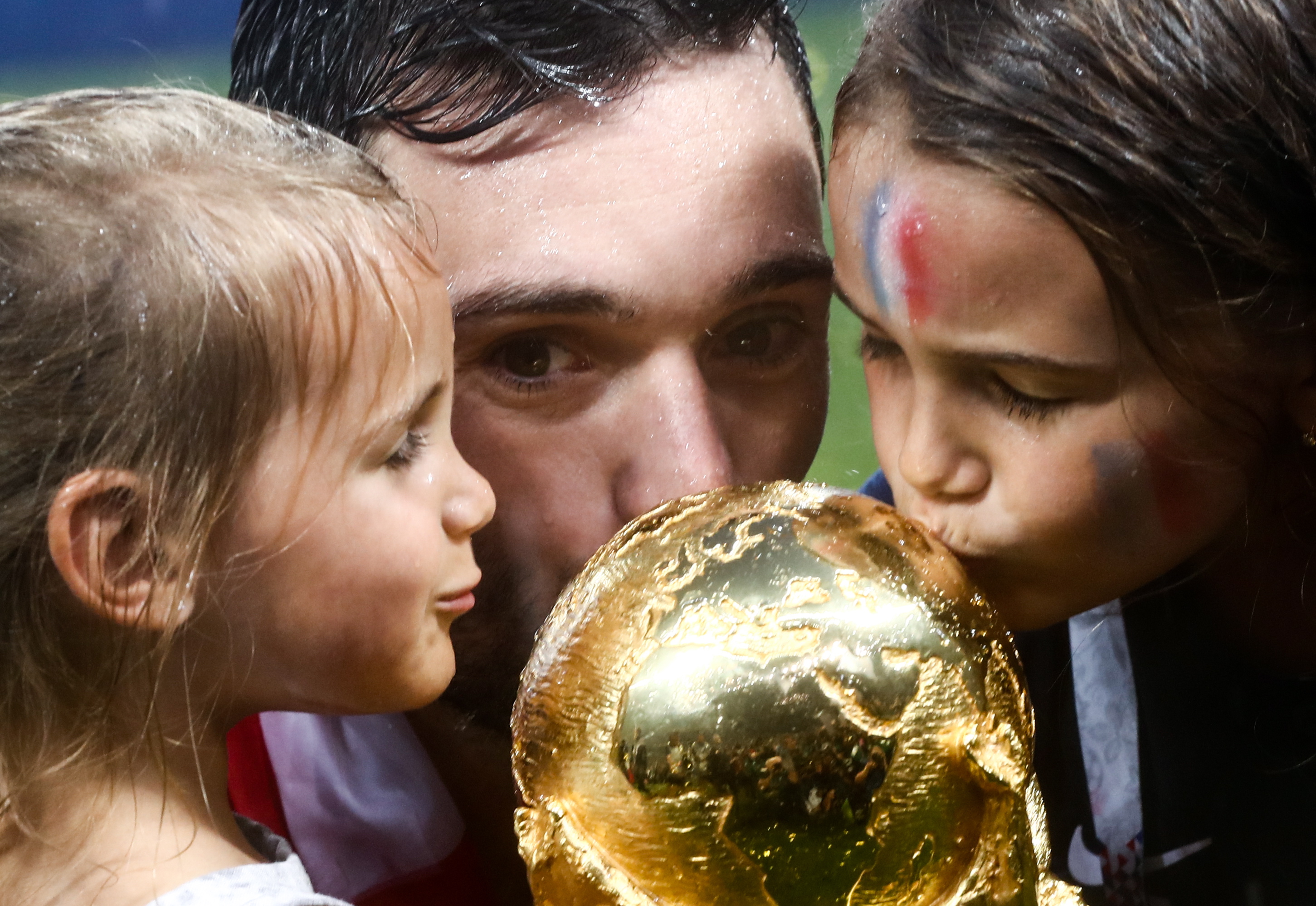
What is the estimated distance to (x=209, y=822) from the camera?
25.2 inches

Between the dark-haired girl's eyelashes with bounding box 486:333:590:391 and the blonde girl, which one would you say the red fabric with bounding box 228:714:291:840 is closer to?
the blonde girl

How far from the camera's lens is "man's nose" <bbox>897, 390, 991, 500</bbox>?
686 millimetres

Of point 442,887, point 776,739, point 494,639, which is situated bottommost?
point 442,887

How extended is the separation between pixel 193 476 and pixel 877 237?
0.36 m

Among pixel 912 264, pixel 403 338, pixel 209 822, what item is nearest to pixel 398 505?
pixel 403 338

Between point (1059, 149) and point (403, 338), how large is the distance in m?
0.32

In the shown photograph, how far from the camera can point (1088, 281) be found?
25.2 inches

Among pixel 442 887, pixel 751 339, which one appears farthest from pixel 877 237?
pixel 442 887

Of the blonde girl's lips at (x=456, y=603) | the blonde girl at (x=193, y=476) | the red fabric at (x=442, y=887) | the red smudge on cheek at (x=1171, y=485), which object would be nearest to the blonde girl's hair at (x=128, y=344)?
the blonde girl at (x=193, y=476)

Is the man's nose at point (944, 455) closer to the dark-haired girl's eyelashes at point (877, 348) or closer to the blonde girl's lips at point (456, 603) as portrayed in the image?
the dark-haired girl's eyelashes at point (877, 348)

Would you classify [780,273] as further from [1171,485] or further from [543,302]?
[1171,485]

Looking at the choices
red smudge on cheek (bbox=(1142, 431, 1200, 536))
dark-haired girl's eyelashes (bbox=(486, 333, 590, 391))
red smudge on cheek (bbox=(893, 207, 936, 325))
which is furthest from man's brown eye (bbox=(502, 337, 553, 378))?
red smudge on cheek (bbox=(1142, 431, 1200, 536))

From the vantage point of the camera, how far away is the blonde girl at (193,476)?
21.8 inches

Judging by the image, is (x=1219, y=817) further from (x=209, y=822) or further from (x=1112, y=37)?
(x=209, y=822)
